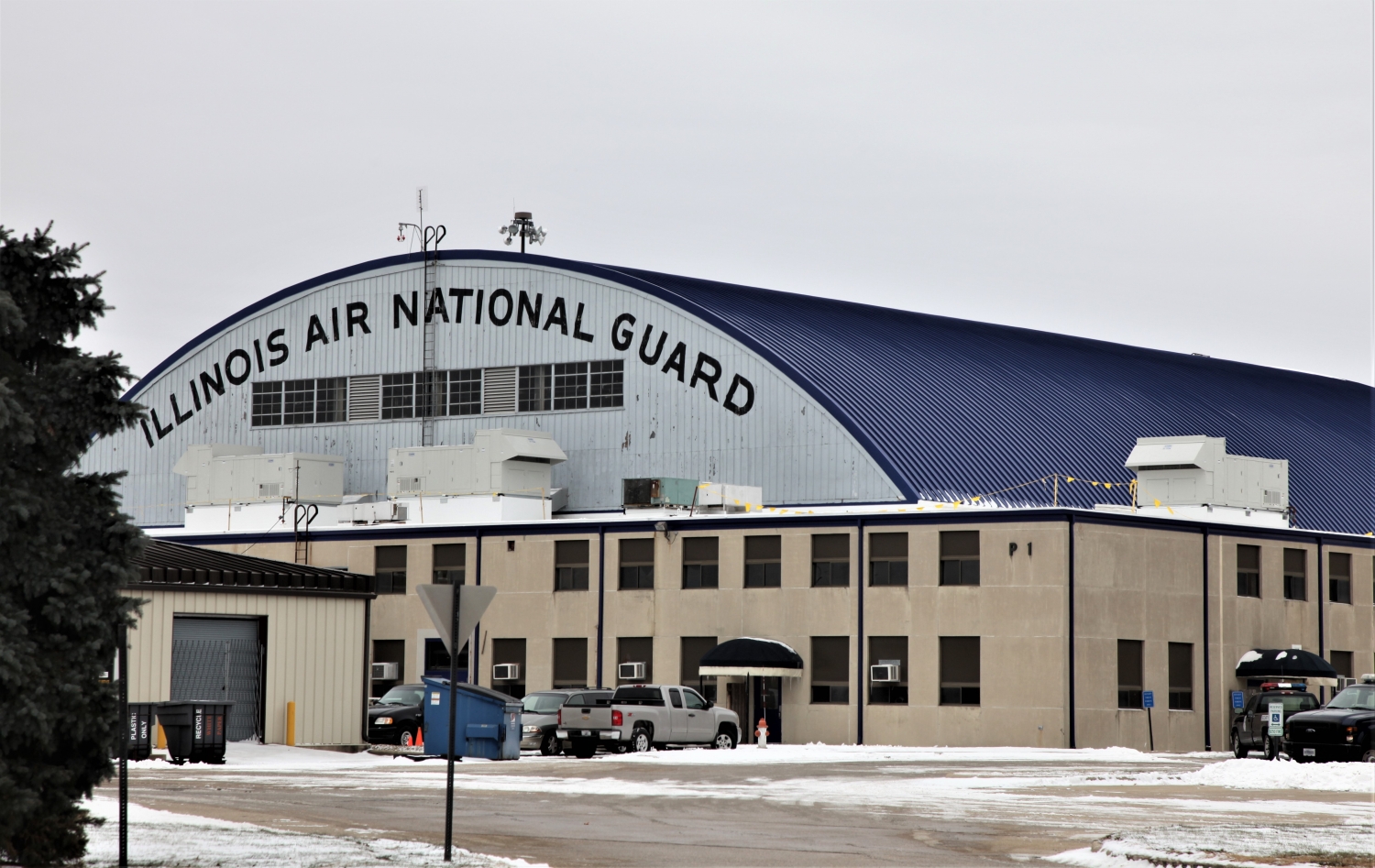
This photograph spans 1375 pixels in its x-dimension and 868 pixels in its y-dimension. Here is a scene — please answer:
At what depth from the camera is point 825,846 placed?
20.9m

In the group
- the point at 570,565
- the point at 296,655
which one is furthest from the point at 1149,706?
the point at 296,655

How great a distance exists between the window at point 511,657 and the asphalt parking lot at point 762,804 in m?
15.9

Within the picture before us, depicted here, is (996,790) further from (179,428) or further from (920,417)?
(179,428)

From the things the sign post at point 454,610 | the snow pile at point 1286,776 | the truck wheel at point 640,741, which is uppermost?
the sign post at point 454,610

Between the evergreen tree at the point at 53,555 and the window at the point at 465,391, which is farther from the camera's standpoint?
the window at the point at 465,391

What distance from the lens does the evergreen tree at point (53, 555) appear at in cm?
1623

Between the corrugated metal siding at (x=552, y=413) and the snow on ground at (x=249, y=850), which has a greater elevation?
the corrugated metal siding at (x=552, y=413)

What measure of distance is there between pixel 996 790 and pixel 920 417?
2887 centimetres

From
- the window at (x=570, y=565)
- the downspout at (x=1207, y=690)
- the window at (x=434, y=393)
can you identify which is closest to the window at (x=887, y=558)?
the downspout at (x=1207, y=690)

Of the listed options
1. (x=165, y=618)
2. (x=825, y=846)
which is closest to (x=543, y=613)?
(x=165, y=618)

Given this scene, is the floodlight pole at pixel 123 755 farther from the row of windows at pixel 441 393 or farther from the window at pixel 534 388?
the window at pixel 534 388

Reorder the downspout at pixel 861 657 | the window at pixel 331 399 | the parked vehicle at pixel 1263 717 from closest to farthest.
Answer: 1. the parked vehicle at pixel 1263 717
2. the downspout at pixel 861 657
3. the window at pixel 331 399

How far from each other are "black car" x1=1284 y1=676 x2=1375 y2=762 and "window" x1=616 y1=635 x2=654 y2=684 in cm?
2050

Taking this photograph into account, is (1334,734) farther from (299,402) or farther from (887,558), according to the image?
(299,402)
